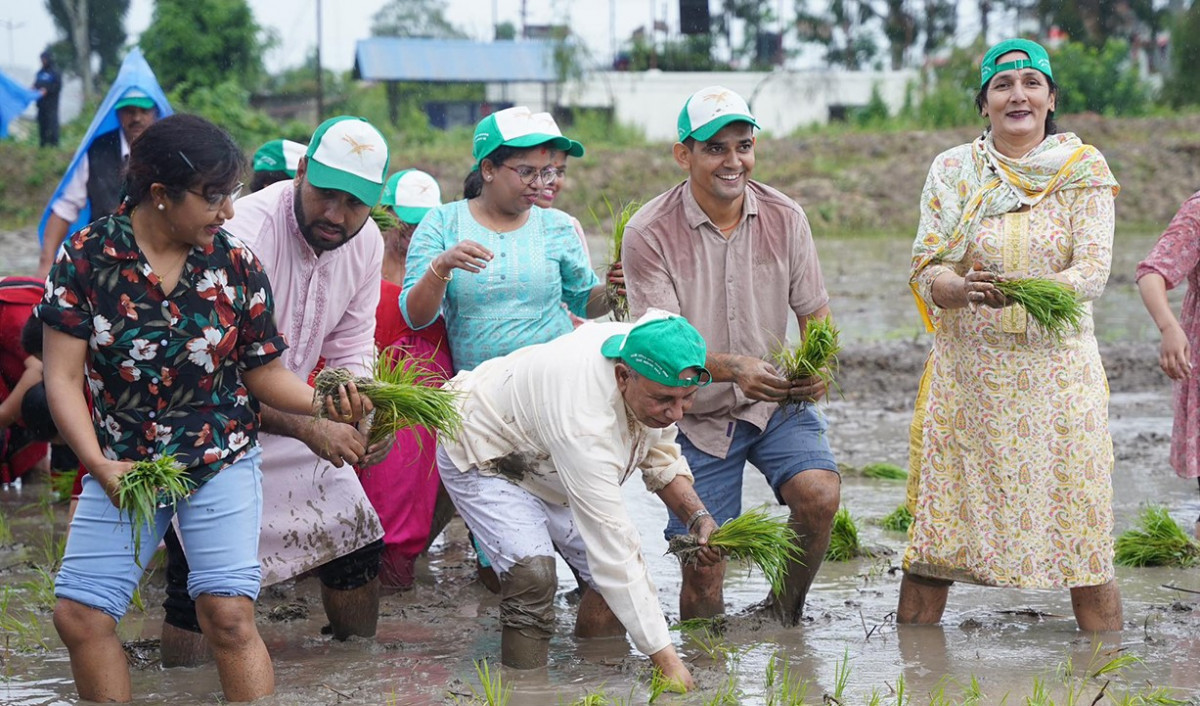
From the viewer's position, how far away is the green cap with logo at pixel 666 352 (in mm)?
4211

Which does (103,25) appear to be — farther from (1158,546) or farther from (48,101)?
(1158,546)

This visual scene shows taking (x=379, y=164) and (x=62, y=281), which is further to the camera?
(x=379, y=164)

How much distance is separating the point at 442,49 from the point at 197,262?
135 feet

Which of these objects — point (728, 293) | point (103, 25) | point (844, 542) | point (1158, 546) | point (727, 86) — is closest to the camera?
point (728, 293)

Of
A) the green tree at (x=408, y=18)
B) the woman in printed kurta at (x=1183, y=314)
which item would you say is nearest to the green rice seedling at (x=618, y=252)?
the woman in printed kurta at (x=1183, y=314)

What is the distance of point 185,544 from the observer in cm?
432

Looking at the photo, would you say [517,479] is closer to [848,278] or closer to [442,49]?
[848,278]

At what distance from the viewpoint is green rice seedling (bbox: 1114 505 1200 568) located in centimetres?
612

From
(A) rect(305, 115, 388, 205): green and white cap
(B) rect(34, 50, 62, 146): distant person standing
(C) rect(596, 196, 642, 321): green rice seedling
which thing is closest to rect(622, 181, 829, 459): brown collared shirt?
(C) rect(596, 196, 642, 321): green rice seedling

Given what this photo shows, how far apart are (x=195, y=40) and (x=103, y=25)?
534 centimetres

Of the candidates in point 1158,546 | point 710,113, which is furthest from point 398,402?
A: point 1158,546

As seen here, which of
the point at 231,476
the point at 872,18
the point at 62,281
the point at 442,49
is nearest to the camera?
the point at 62,281

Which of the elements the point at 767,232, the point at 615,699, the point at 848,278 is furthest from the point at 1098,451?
the point at 848,278

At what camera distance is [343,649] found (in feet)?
16.9
